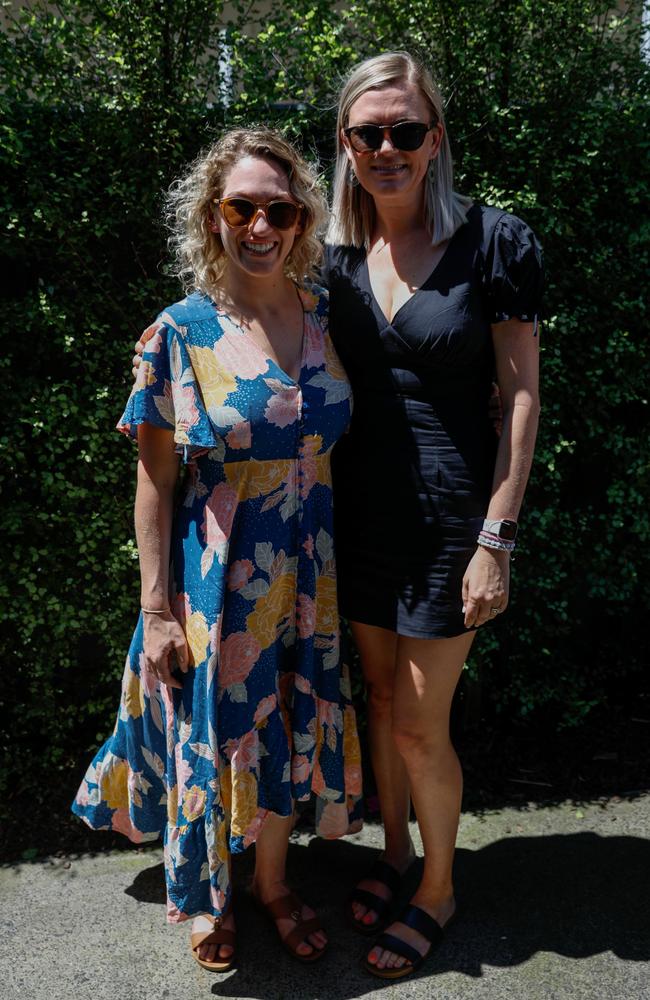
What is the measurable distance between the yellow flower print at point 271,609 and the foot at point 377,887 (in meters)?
0.98

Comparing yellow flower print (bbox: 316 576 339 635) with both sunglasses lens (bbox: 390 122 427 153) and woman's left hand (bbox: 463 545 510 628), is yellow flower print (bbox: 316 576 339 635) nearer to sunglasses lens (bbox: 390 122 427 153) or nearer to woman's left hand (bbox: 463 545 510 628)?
woman's left hand (bbox: 463 545 510 628)

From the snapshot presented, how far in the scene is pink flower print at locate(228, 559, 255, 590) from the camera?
248cm

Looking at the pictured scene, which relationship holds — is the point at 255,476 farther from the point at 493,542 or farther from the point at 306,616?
the point at 493,542

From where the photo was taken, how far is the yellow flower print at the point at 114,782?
290 centimetres

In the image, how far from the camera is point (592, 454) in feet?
12.1

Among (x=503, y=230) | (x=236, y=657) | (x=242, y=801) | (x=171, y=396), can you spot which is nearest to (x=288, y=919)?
(x=242, y=801)

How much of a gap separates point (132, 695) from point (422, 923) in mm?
1124

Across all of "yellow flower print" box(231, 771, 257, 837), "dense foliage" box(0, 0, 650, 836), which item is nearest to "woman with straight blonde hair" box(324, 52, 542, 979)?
"yellow flower print" box(231, 771, 257, 837)

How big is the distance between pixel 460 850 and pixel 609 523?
139 centimetres

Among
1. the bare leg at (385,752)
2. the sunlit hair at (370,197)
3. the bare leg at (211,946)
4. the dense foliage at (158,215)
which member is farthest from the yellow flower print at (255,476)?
the bare leg at (211,946)

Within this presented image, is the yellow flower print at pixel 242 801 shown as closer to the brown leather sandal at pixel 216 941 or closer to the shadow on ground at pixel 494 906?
the brown leather sandal at pixel 216 941

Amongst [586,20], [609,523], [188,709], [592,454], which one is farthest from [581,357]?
[188,709]

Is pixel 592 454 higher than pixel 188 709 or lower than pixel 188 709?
higher

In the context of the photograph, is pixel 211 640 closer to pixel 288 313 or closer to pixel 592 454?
pixel 288 313
